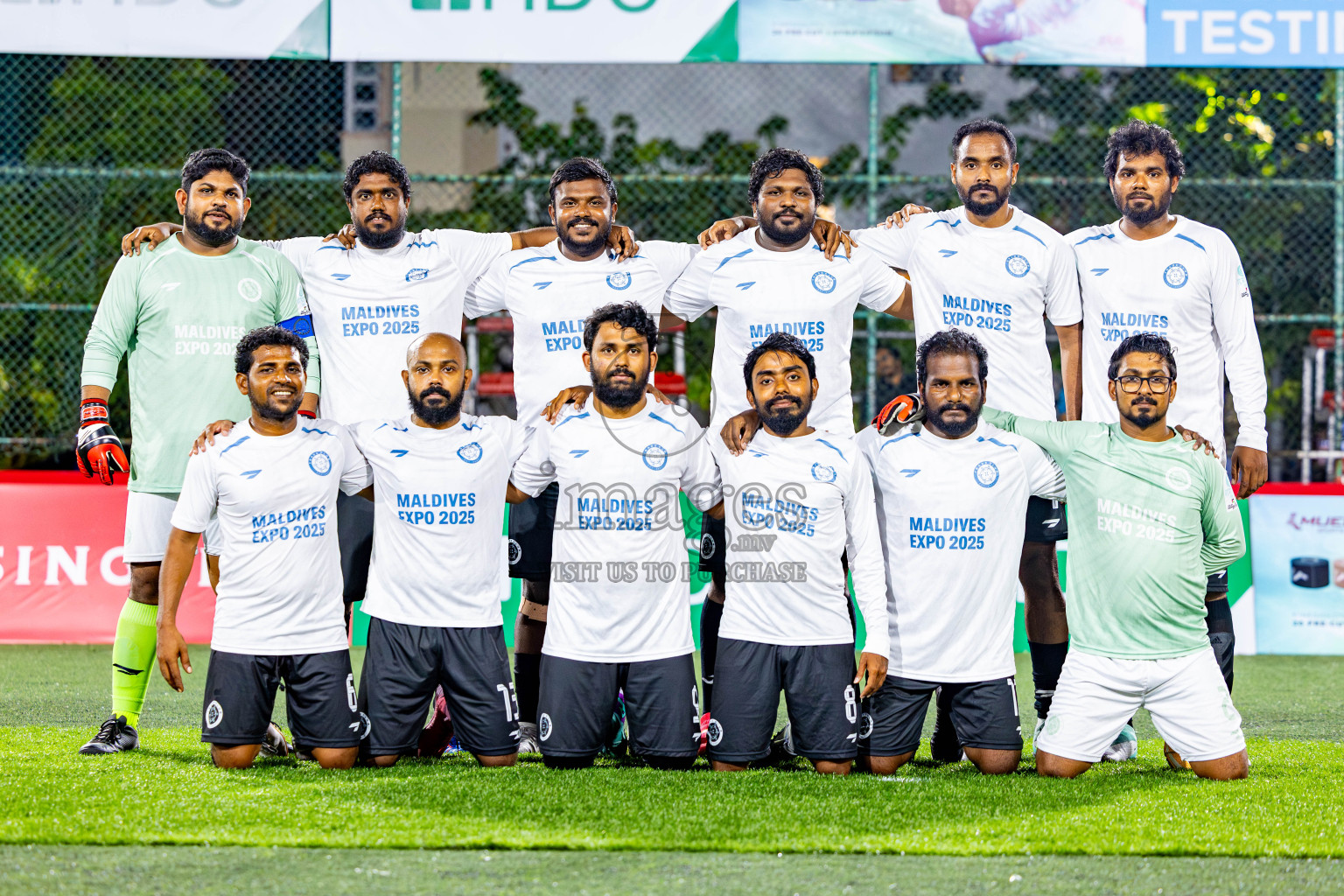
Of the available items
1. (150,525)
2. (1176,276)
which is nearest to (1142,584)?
(1176,276)

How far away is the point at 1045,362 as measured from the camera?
220 inches

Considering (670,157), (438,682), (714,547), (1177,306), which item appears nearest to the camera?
(438,682)

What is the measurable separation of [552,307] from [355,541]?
1141mm

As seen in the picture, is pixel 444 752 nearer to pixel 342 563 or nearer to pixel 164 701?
pixel 342 563

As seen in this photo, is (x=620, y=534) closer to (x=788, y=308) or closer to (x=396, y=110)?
(x=788, y=308)

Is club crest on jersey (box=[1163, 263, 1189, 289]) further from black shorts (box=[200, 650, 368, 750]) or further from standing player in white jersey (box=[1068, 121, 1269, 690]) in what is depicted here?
black shorts (box=[200, 650, 368, 750])

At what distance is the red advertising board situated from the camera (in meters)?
8.37

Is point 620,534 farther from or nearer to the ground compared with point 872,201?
nearer to the ground

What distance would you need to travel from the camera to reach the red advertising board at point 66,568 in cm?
837

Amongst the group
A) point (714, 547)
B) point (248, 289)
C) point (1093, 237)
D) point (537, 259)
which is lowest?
point (714, 547)

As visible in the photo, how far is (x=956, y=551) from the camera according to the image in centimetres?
501

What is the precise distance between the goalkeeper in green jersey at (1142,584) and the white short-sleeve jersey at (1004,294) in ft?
1.49

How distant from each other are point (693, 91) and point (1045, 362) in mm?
10214

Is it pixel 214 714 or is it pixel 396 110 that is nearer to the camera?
pixel 214 714
